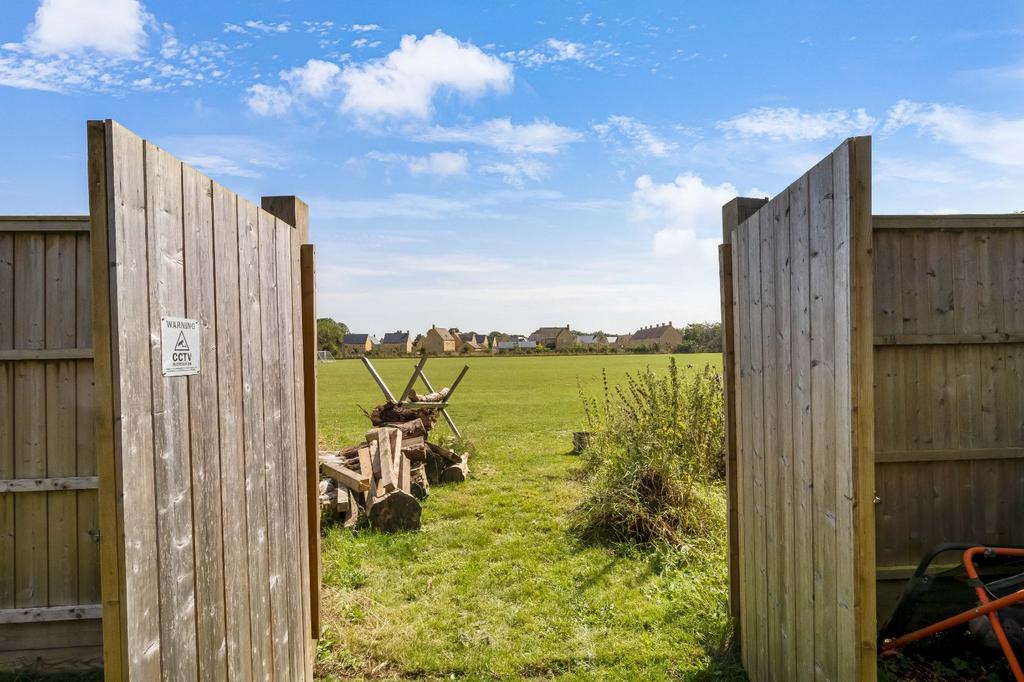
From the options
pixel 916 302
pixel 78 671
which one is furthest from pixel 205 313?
pixel 916 302

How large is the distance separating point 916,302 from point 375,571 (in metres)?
4.43

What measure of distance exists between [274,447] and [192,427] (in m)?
0.85

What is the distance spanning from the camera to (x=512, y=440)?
1187 centimetres

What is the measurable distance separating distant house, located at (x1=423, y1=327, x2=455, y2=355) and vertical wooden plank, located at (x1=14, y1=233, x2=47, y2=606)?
2731 inches

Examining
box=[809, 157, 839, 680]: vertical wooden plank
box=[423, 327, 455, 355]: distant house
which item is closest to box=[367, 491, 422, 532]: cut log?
box=[809, 157, 839, 680]: vertical wooden plank

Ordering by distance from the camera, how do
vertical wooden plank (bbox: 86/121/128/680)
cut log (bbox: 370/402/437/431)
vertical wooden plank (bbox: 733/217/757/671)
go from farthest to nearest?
cut log (bbox: 370/402/437/431) → vertical wooden plank (bbox: 733/217/757/671) → vertical wooden plank (bbox: 86/121/128/680)

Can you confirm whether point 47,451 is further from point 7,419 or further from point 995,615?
point 995,615

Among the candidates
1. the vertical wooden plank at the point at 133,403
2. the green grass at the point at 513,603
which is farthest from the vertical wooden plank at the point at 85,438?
the vertical wooden plank at the point at 133,403

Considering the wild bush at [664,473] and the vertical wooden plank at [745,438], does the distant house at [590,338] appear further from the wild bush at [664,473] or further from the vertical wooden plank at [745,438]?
the vertical wooden plank at [745,438]

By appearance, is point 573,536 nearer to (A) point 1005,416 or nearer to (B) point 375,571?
(B) point 375,571

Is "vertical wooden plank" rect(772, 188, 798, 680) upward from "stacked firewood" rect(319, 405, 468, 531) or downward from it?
upward

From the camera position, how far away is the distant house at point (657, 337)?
72062 mm

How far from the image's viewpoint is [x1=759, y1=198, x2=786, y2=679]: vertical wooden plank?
2.90 m

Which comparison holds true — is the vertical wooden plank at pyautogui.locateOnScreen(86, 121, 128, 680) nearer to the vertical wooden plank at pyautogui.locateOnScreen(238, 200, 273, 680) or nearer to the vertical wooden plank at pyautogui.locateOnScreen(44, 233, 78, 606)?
the vertical wooden plank at pyautogui.locateOnScreen(238, 200, 273, 680)
